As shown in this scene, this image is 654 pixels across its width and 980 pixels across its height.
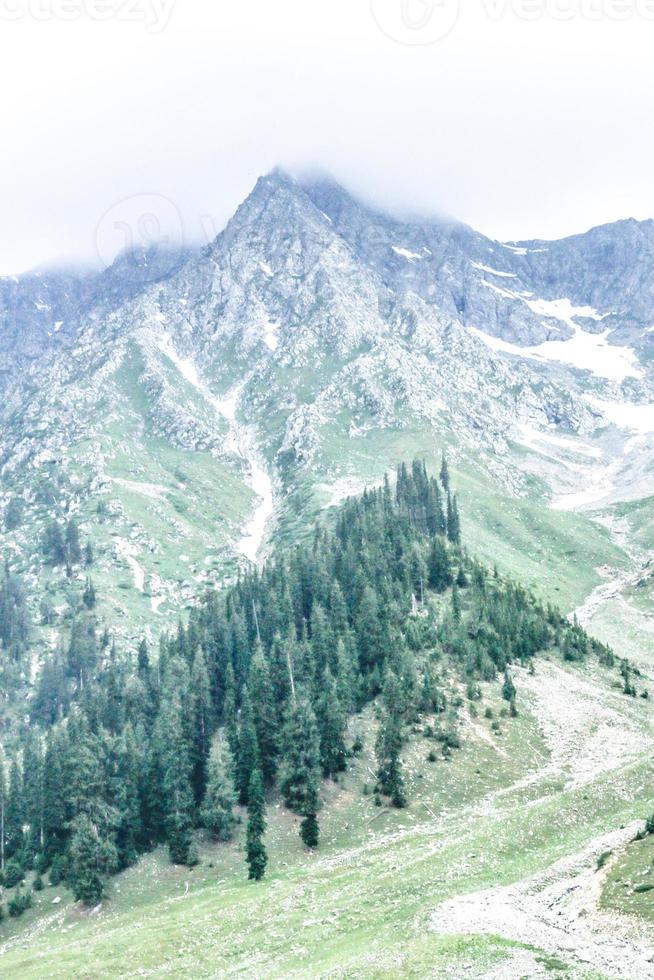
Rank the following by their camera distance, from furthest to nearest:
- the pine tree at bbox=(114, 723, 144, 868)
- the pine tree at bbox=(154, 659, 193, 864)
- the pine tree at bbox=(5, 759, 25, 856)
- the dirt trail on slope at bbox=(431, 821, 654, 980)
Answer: the pine tree at bbox=(5, 759, 25, 856) < the pine tree at bbox=(114, 723, 144, 868) < the pine tree at bbox=(154, 659, 193, 864) < the dirt trail on slope at bbox=(431, 821, 654, 980)

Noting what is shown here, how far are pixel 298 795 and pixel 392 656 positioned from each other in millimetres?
28632

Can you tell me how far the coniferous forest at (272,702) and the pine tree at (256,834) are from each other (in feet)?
0.56

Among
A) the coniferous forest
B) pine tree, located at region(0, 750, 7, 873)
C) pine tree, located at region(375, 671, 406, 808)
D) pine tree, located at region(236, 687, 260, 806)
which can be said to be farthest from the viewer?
pine tree, located at region(0, 750, 7, 873)

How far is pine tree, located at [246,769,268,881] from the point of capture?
65125 mm

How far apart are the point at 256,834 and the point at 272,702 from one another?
2613 cm

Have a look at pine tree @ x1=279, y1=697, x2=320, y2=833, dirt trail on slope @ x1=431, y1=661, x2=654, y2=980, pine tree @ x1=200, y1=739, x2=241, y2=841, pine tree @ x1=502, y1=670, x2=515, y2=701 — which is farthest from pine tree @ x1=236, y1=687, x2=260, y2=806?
pine tree @ x1=502, y1=670, x2=515, y2=701

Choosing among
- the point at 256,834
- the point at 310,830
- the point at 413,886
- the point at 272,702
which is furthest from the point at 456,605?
the point at 413,886

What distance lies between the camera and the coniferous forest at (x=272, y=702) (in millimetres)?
79625

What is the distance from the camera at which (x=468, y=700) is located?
98.3 meters

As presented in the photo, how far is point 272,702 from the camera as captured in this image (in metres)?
94.6

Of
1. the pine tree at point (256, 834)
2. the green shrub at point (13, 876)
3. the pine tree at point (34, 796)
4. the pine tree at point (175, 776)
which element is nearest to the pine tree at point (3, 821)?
the pine tree at point (34, 796)

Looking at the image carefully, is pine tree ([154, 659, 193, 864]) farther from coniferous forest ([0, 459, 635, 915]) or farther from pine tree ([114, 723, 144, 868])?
pine tree ([114, 723, 144, 868])

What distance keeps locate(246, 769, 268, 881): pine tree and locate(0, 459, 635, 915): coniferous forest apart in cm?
17

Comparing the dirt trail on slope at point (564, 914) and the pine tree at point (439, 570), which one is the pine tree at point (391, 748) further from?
the pine tree at point (439, 570)
